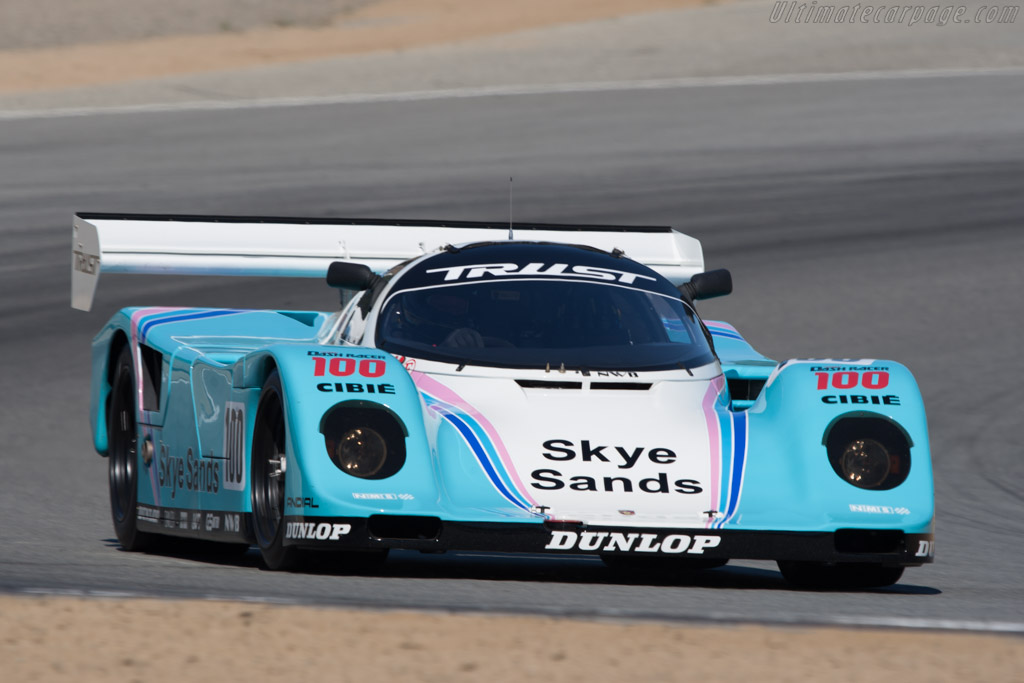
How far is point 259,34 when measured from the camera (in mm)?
44844

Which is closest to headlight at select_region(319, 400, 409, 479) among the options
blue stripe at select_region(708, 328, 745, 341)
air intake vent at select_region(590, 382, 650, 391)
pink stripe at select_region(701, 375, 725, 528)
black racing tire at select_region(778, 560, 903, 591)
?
air intake vent at select_region(590, 382, 650, 391)

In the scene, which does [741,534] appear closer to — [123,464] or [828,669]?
[828,669]

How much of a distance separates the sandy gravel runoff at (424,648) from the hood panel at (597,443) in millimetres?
1241

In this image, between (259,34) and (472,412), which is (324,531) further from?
(259,34)

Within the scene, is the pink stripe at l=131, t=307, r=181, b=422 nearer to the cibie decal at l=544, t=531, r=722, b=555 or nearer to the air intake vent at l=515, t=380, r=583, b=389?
the air intake vent at l=515, t=380, r=583, b=389

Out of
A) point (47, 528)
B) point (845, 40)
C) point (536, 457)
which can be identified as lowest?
point (47, 528)

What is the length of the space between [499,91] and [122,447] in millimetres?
23213

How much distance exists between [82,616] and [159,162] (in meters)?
19.4

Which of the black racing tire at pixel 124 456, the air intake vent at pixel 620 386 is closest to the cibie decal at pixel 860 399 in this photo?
the air intake vent at pixel 620 386

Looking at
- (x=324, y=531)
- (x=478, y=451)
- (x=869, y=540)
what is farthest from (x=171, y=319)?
(x=869, y=540)

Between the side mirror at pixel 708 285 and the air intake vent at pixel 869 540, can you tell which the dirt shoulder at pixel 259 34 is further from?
the air intake vent at pixel 869 540

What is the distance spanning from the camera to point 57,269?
17375mm

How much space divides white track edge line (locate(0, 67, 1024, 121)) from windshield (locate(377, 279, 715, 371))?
22029 mm

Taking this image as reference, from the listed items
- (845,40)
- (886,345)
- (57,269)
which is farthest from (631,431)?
(845,40)
